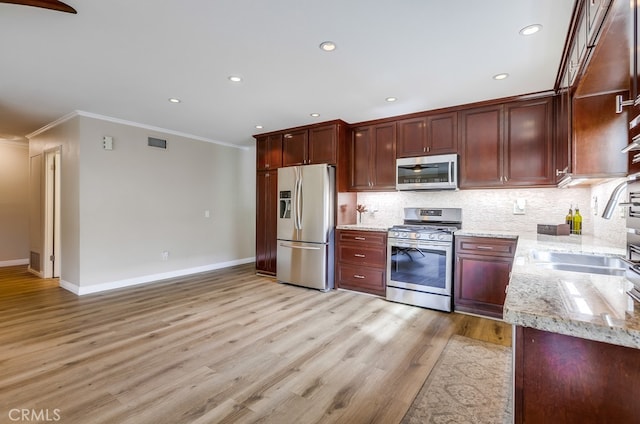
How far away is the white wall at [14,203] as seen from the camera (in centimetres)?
584

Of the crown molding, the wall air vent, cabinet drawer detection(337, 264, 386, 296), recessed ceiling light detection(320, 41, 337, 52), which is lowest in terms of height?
cabinet drawer detection(337, 264, 386, 296)

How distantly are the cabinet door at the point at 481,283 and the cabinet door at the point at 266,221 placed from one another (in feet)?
9.29

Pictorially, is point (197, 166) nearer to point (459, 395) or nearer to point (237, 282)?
point (237, 282)

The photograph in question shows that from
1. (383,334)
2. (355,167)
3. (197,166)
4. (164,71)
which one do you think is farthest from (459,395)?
(197,166)

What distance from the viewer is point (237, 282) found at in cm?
472

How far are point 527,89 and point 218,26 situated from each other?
3.06 metres

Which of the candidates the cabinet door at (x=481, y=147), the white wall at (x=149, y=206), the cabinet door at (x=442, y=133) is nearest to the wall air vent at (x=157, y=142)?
the white wall at (x=149, y=206)

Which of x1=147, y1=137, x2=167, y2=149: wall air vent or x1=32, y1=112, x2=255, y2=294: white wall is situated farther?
x1=147, y1=137, x2=167, y2=149: wall air vent

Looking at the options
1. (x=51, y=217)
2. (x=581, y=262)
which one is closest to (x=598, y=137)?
(x=581, y=262)

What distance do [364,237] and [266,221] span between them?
72.0 inches

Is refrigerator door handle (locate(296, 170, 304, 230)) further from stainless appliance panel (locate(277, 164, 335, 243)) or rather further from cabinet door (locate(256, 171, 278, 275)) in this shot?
cabinet door (locate(256, 171, 278, 275))

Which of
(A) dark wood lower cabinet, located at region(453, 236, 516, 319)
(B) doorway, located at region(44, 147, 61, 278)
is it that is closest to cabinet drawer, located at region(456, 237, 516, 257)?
(A) dark wood lower cabinet, located at region(453, 236, 516, 319)

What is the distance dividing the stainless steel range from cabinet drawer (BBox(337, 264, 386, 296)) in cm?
16

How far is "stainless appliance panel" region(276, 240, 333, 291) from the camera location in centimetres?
430
